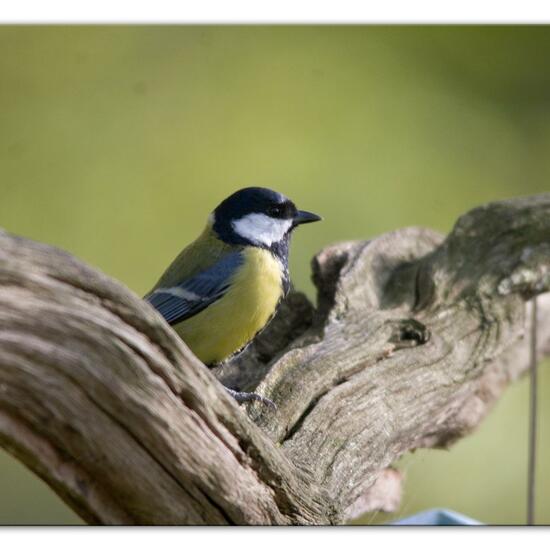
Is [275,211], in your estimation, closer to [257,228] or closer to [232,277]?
[257,228]

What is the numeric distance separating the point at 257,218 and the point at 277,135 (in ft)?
1.00

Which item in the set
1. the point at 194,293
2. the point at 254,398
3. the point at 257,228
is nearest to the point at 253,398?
the point at 254,398

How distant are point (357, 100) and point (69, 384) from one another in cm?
139

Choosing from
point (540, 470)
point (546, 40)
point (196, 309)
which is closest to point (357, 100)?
point (546, 40)

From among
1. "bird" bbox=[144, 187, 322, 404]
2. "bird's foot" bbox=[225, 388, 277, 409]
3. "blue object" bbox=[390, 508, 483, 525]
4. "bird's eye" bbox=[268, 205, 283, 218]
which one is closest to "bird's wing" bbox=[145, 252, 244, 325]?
"bird" bbox=[144, 187, 322, 404]

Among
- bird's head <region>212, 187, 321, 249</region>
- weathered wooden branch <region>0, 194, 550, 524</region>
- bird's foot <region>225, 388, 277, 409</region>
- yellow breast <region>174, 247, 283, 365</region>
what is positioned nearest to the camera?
weathered wooden branch <region>0, 194, 550, 524</region>

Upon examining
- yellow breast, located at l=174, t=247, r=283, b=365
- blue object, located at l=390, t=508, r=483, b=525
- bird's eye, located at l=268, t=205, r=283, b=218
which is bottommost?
blue object, located at l=390, t=508, r=483, b=525

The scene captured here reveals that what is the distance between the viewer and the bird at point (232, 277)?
1.96 meters

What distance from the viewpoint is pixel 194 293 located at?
2.00 metres

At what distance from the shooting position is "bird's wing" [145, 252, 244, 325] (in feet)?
6.50

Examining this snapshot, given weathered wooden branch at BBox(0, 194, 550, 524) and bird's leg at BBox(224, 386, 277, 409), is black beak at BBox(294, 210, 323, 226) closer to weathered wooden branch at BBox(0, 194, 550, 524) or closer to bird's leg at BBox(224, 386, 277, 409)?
weathered wooden branch at BBox(0, 194, 550, 524)

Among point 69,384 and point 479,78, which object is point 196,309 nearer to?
point 69,384

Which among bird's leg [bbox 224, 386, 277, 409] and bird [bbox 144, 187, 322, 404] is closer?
bird's leg [bbox 224, 386, 277, 409]

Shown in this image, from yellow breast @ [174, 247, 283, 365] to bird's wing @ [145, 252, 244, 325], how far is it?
15mm
